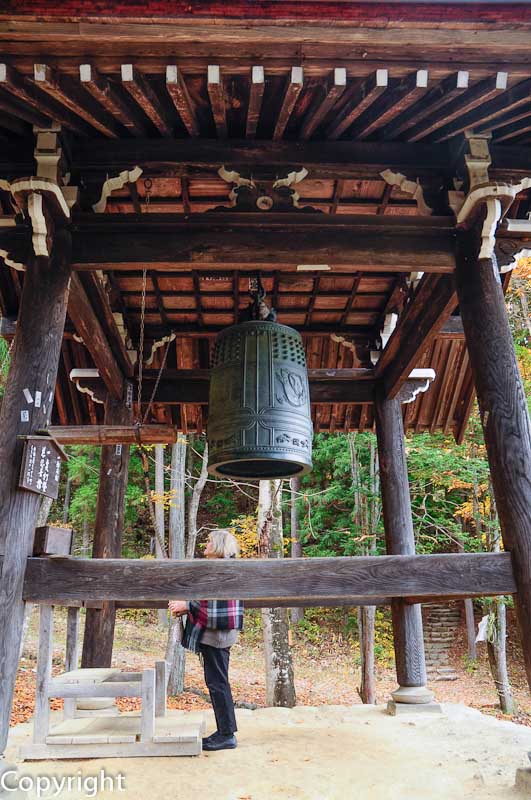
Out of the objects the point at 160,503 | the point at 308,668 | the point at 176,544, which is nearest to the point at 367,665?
the point at 308,668

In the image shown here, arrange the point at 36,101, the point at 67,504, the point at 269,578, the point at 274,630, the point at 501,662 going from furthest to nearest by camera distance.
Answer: the point at 67,504
the point at 501,662
the point at 274,630
the point at 36,101
the point at 269,578

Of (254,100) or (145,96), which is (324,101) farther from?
(145,96)

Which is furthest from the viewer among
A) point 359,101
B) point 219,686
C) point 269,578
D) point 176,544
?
point 176,544

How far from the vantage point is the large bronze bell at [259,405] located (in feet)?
12.0

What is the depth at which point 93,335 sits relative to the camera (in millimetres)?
4773

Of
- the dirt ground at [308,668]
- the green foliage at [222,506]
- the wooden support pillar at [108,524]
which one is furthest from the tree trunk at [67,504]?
the wooden support pillar at [108,524]

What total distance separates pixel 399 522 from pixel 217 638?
2.54 metres

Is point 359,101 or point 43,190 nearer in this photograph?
point 359,101

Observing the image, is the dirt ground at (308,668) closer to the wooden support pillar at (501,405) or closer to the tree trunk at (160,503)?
the tree trunk at (160,503)

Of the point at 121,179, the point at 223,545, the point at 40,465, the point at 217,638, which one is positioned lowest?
the point at 217,638

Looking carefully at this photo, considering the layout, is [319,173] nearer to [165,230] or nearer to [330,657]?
[165,230]

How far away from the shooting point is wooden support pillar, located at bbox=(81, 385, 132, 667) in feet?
17.4

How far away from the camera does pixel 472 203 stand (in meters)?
3.75

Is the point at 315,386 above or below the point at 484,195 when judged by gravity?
below
